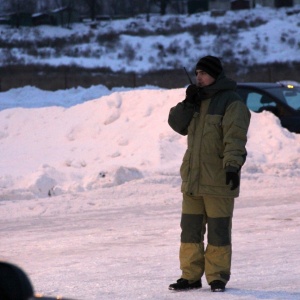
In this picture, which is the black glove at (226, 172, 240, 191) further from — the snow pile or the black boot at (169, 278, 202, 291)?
the snow pile

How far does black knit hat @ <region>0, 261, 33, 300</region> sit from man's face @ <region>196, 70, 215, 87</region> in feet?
12.7

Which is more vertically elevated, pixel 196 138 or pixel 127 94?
pixel 196 138

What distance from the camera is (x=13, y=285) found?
2.42 metres

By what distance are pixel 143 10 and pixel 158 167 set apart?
72.4m

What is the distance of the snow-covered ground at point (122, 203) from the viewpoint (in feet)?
23.6

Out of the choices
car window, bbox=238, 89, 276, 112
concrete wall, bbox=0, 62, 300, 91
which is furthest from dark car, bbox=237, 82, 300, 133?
concrete wall, bbox=0, 62, 300, 91

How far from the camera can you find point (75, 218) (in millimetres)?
11039

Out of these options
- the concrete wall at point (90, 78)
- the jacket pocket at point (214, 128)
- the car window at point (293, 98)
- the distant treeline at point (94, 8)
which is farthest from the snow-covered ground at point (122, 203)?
the distant treeline at point (94, 8)

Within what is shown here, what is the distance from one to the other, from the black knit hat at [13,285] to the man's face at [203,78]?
3.87 meters

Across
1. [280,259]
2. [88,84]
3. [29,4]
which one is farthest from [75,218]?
[29,4]

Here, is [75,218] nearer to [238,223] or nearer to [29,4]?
[238,223]

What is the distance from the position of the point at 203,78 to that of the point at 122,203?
6251 mm

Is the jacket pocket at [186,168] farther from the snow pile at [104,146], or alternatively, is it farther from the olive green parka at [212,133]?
the snow pile at [104,146]

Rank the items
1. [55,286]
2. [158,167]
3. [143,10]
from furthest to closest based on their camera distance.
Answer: [143,10] < [158,167] < [55,286]
